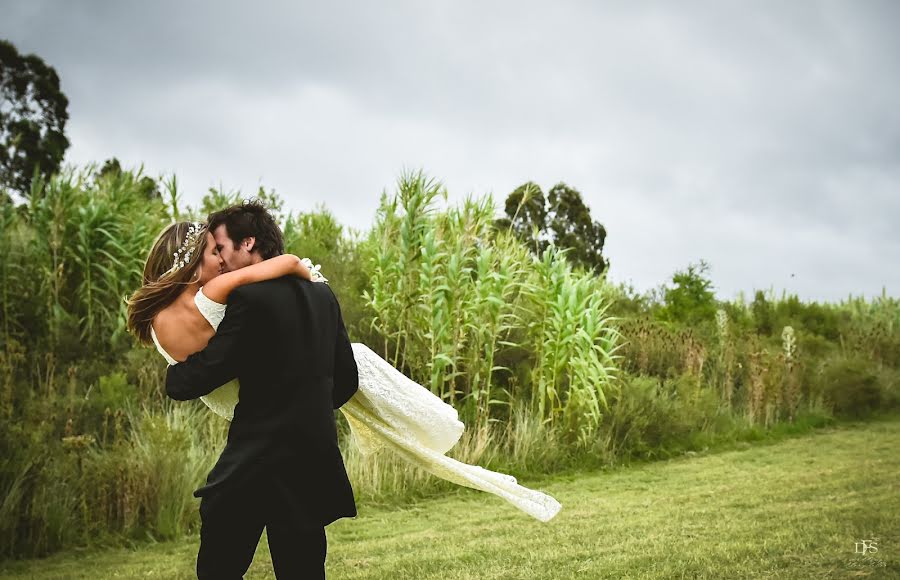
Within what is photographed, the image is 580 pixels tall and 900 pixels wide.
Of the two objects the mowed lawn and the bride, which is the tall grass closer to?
the mowed lawn

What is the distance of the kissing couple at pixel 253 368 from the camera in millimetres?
2590

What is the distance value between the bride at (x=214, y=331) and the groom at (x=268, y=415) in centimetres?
8

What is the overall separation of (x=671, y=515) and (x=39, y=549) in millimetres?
5219

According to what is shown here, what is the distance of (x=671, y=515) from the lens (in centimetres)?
678

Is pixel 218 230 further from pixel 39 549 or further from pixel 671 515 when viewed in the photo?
pixel 671 515

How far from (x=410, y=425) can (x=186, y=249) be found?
4.19 feet

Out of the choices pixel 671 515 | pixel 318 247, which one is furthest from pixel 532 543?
pixel 318 247

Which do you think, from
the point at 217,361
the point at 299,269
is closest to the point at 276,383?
the point at 217,361

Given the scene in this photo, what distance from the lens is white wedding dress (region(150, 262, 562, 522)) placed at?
11.1 ft

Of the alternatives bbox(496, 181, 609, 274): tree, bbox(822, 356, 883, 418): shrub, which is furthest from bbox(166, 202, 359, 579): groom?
bbox(496, 181, 609, 274): tree

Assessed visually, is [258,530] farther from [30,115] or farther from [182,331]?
[30,115]

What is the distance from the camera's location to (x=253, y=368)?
264cm

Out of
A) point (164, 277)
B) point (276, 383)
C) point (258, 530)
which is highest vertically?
point (164, 277)

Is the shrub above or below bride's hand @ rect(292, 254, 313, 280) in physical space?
below
